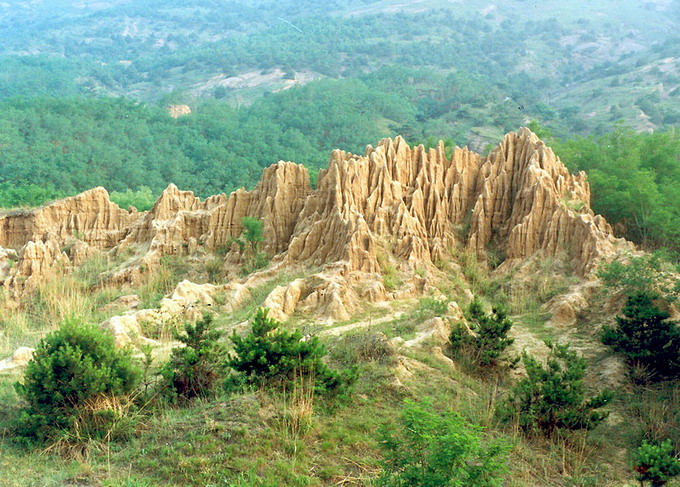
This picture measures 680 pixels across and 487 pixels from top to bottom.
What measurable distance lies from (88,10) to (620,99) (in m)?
122

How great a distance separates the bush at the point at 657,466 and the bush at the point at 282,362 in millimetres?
3668

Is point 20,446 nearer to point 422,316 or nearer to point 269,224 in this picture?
point 422,316

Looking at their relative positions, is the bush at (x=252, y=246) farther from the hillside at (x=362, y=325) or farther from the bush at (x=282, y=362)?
the bush at (x=282, y=362)

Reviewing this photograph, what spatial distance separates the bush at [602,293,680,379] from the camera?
1117 cm

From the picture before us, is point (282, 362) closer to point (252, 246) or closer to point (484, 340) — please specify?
point (484, 340)

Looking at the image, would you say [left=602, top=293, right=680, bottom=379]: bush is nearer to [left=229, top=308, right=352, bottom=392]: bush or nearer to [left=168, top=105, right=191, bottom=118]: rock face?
[left=229, top=308, right=352, bottom=392]: bush

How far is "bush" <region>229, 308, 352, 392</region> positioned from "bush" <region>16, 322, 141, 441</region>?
4.78ft

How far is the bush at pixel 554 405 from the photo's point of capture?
888cm

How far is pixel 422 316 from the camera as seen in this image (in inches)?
515

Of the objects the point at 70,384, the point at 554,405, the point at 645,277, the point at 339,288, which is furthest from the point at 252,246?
the point at 554,405

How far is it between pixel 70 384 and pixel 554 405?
246 inches

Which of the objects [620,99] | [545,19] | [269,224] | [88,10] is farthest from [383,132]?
[88,10]

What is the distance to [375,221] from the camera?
1694 centimetres

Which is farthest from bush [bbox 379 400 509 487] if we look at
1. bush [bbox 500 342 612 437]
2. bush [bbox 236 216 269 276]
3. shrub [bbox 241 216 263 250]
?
shrub [bbox 241 216 263 250]
